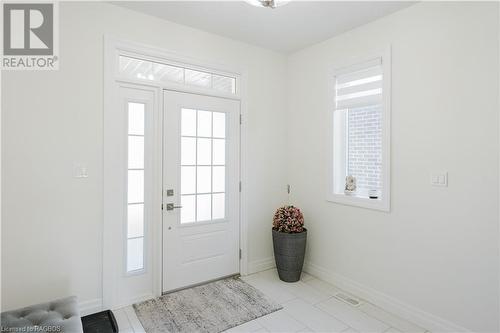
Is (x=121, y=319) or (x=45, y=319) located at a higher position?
(x=45, y=319)

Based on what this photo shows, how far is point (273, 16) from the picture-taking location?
8.94 ft

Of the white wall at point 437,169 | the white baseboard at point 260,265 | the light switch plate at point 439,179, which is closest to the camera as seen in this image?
the white wall at point 437,169

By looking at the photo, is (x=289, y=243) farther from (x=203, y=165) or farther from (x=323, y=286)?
(x=203, y=165)

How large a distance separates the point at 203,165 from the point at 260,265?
149 centimetres

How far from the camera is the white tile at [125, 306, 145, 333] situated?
2289 mm

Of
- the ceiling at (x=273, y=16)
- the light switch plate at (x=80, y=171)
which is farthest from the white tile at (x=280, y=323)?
the ceiling at (x=273, y=16)

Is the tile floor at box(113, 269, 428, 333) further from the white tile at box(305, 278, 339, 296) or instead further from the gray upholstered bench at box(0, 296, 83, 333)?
the gray upholstered bench at box(0, 296, 83, 333)

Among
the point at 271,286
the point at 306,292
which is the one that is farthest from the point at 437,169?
the point at 271,286

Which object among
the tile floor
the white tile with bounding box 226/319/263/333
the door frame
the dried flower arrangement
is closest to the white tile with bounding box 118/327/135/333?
the tile floor

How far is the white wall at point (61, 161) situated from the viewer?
2.15 meters

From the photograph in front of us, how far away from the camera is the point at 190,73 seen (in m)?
3.04

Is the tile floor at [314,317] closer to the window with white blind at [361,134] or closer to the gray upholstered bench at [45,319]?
the gray upholstered bench at [45,319]

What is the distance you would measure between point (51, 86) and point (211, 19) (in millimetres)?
1573

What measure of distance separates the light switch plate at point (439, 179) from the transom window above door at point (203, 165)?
2071mm
